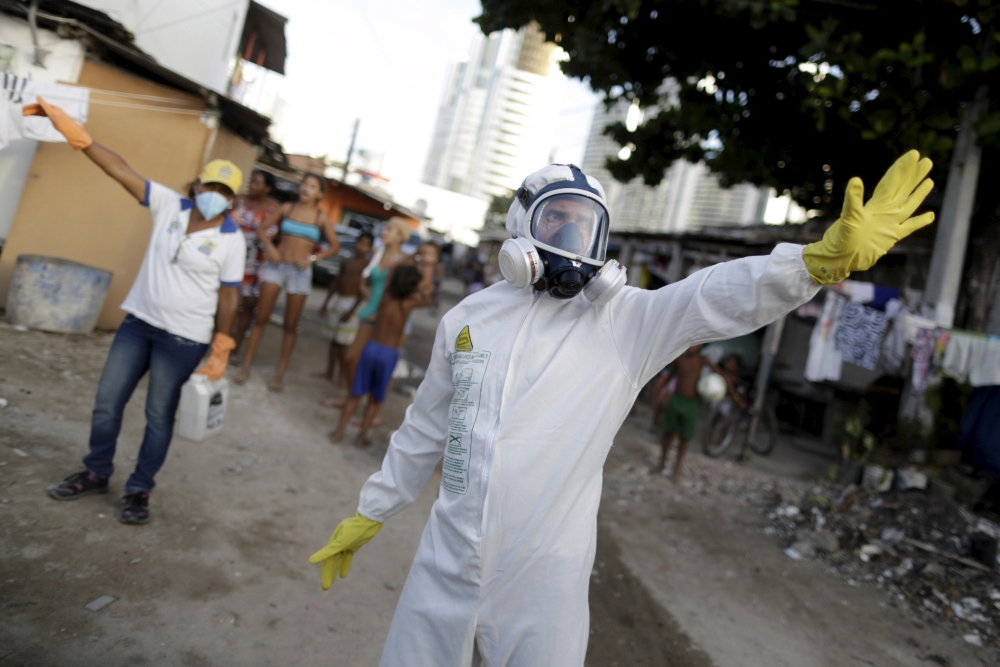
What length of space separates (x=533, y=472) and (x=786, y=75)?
842cm

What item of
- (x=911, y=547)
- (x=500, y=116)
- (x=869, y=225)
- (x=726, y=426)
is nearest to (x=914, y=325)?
(x=911, y=547)

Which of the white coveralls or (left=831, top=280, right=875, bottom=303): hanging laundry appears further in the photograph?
(left=831, top=280, right=875, bottom=303): hanging laundry

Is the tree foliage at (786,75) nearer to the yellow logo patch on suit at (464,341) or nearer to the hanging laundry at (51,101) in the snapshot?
the hanging laundry at (51,101)

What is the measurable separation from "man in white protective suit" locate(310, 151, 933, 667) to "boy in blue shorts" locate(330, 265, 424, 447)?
11.8ft

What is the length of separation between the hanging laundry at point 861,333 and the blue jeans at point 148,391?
7.02m

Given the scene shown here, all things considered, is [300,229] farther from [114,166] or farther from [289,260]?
[114,166]

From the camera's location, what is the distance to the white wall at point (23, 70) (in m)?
6.20

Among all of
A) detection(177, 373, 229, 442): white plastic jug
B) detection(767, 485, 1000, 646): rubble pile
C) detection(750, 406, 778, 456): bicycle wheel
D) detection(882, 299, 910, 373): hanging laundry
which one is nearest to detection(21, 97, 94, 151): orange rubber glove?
detection(177, 373, 229, 442): white plastic jug

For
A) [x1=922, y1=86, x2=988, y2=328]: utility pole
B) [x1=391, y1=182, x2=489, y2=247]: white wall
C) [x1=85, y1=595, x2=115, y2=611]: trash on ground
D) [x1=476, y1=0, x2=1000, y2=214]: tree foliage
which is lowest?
[x1=85, y1=595, x2=115, y2=611]: trash on ground

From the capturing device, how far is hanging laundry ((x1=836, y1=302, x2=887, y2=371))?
7.36 metres

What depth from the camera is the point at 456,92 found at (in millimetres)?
146375

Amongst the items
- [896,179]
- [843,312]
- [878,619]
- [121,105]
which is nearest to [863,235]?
[896,179]

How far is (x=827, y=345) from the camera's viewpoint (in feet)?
25.2

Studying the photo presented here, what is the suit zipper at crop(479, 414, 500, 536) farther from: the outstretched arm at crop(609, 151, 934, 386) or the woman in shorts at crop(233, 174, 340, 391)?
the woman in shorts at crop(233, 174, 340, 391)
